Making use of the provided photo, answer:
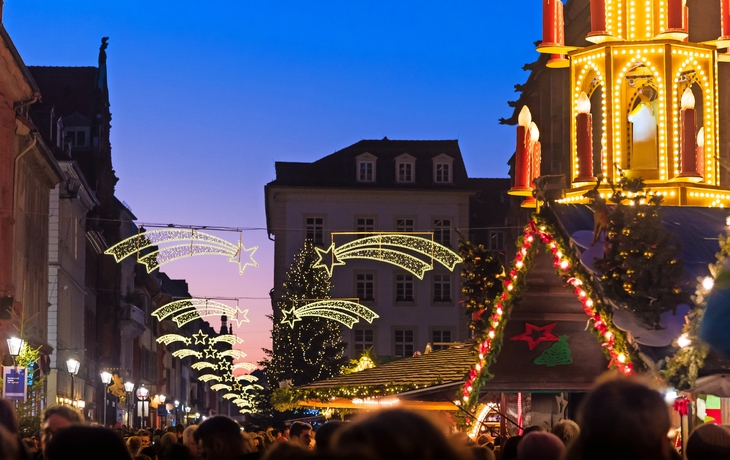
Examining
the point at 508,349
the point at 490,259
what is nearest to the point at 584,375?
the point at 508,349

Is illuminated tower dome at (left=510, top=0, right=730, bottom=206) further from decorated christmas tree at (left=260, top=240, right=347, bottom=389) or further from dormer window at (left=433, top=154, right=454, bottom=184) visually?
dormer window at (left=433, top=154, right=454, bottom=184)

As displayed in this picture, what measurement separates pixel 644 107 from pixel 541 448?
858 centimetres

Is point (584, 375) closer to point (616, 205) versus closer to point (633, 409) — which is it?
point (616, 205)

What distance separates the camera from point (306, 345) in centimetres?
6662

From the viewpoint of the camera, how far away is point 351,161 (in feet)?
262

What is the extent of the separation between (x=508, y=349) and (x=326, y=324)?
177ft

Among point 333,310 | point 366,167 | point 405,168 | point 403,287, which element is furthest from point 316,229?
point 333,310

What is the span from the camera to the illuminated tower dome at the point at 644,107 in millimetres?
14117

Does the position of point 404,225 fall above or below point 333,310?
above

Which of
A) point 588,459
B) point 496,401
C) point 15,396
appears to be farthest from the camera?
point 15,396

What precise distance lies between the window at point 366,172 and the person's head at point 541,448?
7268 cm

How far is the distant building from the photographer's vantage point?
7694 cm

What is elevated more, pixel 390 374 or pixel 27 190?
pixel 27 190

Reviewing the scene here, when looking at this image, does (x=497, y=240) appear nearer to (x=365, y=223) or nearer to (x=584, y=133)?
(x=365, y=223)
